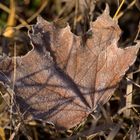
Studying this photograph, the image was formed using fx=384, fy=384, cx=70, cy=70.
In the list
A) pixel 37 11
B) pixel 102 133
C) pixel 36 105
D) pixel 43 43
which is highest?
pixel 37 11

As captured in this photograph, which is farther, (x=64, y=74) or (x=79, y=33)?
(x=79, y=33)

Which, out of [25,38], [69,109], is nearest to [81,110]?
[69,109]

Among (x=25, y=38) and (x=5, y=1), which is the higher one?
(x=5, y=1)

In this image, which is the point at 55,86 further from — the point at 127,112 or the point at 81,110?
the point at 127,112
